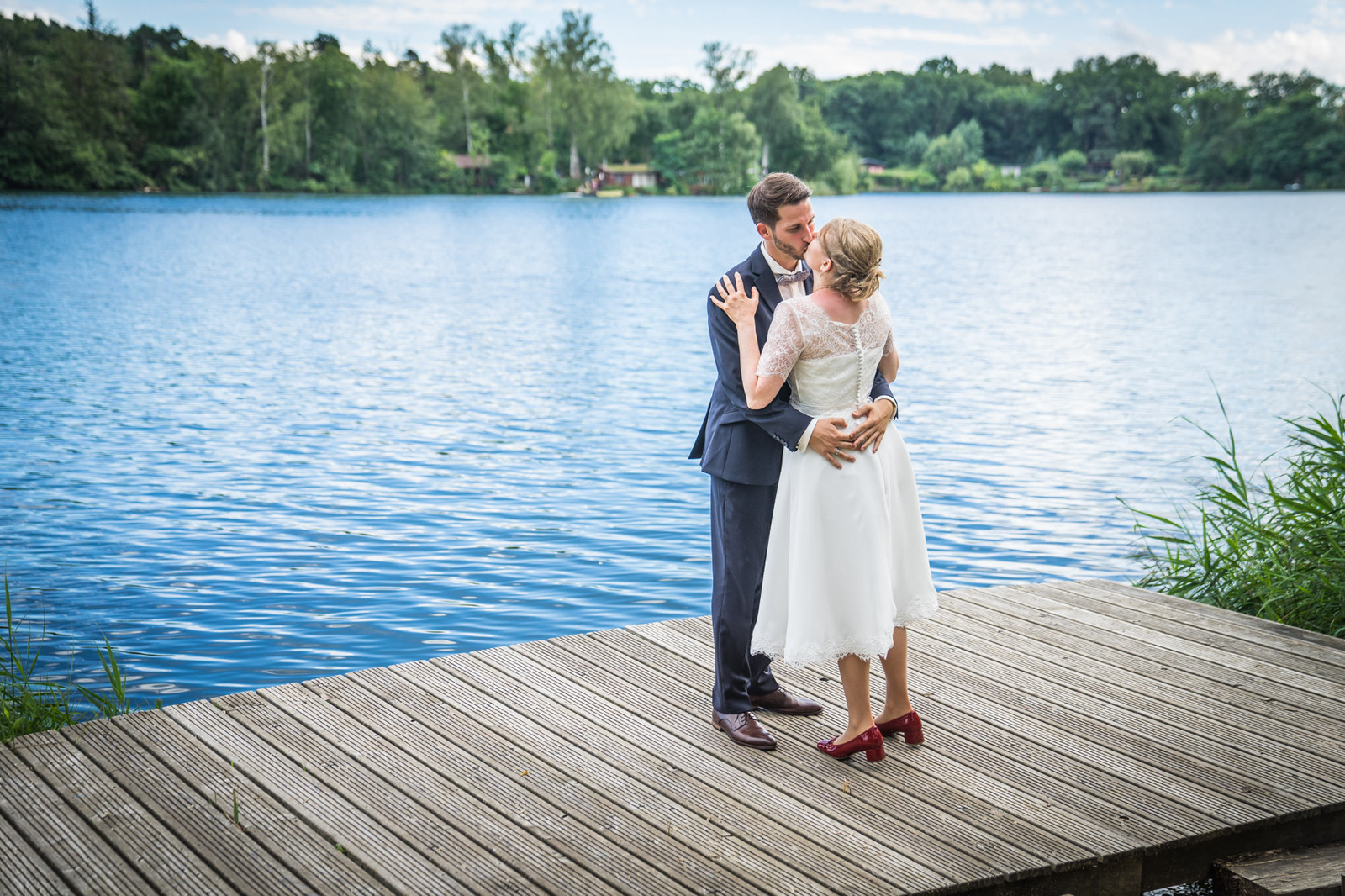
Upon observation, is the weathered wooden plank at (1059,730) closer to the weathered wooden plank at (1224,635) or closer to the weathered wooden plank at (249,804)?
the weathered wooden plank at (1224,635)

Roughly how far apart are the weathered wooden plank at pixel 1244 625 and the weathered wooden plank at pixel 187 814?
3916mm

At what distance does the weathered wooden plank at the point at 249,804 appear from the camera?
2.91 metres

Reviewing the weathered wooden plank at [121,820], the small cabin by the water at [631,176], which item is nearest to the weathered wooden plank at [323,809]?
the weathered wooden plank at [121,820]

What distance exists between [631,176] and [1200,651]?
109998 millimetres

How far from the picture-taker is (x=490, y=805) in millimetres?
3309

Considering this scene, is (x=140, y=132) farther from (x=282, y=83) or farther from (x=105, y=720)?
(x=105, y=720)

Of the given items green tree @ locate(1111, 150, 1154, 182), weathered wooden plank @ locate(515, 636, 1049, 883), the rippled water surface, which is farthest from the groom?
green tree @ locate(1111, 150, 1154, 182)

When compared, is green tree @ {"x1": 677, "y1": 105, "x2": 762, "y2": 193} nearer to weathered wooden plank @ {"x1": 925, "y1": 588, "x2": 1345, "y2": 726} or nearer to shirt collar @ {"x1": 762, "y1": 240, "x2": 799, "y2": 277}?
weathered wooden plank @ {"x1": 925, "y1": 588, "x2": 1345, "y2": 726}

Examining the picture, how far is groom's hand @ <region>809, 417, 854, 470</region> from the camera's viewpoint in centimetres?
338

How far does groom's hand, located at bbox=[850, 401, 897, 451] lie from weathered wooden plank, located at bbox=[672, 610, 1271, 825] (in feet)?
3.90

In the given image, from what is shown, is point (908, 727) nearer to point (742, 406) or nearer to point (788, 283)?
point (742, 406)

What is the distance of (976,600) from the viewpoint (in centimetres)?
538

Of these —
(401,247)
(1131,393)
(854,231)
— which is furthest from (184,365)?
(401,247)

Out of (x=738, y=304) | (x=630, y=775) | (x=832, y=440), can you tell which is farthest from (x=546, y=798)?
(x=738, y=304)
